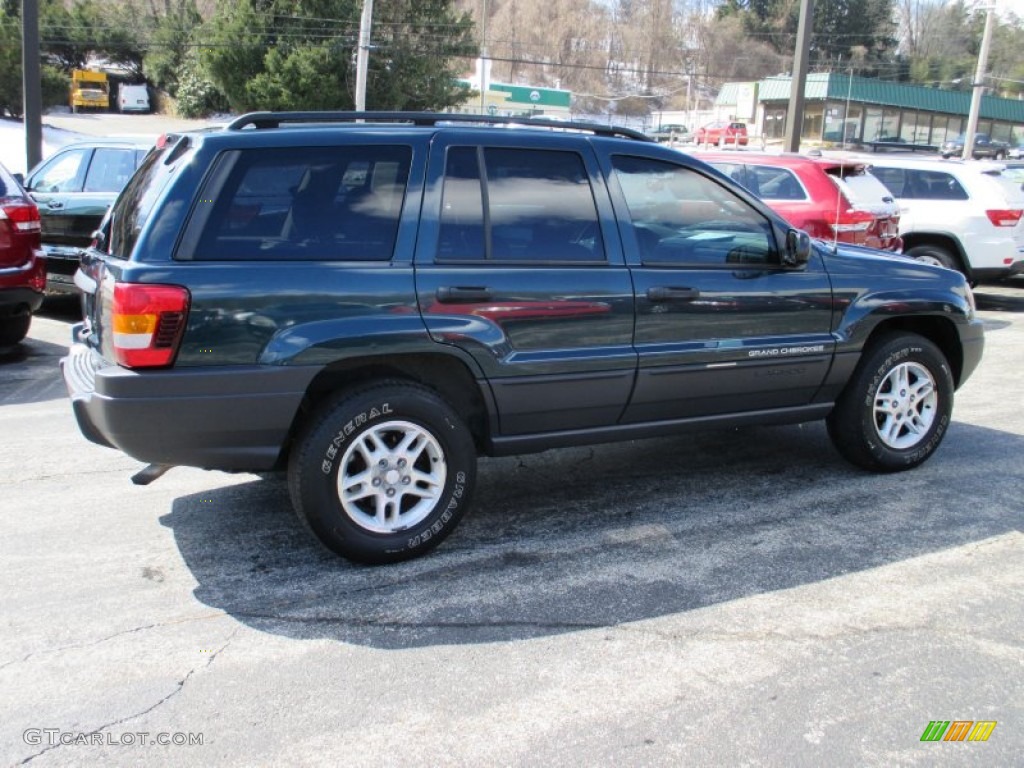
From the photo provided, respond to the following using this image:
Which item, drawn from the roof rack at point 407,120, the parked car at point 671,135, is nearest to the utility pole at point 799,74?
the parked car at point 671,135

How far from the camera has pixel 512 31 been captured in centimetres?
8988

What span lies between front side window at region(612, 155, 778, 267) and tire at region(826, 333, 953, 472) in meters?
0.97

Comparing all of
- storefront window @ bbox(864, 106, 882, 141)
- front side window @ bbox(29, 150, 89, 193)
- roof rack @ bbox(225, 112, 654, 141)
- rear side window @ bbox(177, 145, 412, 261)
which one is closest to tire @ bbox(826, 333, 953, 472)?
roof rack @ bbox(225, 112, 654, 141)

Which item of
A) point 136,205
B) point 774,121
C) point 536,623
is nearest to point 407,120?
point 136,205

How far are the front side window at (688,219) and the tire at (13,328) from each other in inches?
250

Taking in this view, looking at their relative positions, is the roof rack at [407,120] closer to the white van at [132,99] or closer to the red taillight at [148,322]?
the red taillight at [148,322]

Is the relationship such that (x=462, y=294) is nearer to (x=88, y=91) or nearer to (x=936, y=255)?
(x=936, y=255)

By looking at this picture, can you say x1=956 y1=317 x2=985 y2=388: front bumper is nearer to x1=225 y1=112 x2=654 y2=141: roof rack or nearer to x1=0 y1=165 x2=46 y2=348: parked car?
x1=225 y1=112 x2=654 y2=141: roof rack

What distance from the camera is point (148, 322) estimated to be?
3633 millimetres

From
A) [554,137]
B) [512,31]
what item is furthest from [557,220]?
[512,31]

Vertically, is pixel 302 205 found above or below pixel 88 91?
below

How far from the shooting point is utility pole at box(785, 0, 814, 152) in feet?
52.6

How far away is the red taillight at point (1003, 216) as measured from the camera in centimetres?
1180

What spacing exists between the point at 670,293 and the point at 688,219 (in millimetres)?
495
